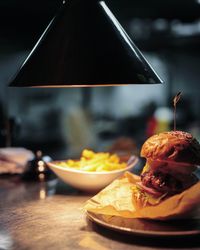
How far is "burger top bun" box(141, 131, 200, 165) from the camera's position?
4.34 ft

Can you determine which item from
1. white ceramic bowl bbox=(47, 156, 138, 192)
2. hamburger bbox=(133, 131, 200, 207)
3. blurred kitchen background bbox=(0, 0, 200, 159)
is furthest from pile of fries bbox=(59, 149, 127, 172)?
blurred kitchen background bbox=(0, 0, 200, 159)

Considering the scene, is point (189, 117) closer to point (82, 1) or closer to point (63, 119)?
point (63, 119)

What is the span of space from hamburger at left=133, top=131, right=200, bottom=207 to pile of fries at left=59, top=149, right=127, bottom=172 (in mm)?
428

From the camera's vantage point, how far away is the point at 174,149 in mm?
1330

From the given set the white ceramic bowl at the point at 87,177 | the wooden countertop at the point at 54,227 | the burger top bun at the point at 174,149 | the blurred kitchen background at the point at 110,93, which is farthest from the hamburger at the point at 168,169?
the blurred kitchen background at the point at 110,93

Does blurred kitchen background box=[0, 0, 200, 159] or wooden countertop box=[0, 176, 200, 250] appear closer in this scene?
wooden countertop box=[0, 176, 200, 250]

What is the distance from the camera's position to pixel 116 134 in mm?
5113

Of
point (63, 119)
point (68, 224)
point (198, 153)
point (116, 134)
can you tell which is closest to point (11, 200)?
point (68, 224)

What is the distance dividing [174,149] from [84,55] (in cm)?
40

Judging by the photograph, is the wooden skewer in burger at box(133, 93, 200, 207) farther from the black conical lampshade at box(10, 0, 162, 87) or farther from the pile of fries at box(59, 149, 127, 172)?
the pile of fries at box(59, 149, 127, 172)

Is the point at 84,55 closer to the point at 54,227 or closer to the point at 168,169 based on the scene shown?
the point at 168,169

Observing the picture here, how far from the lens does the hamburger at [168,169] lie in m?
1.32

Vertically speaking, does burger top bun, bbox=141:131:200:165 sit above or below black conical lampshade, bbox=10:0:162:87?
below

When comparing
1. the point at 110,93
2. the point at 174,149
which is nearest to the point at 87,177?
the point at 174,149
